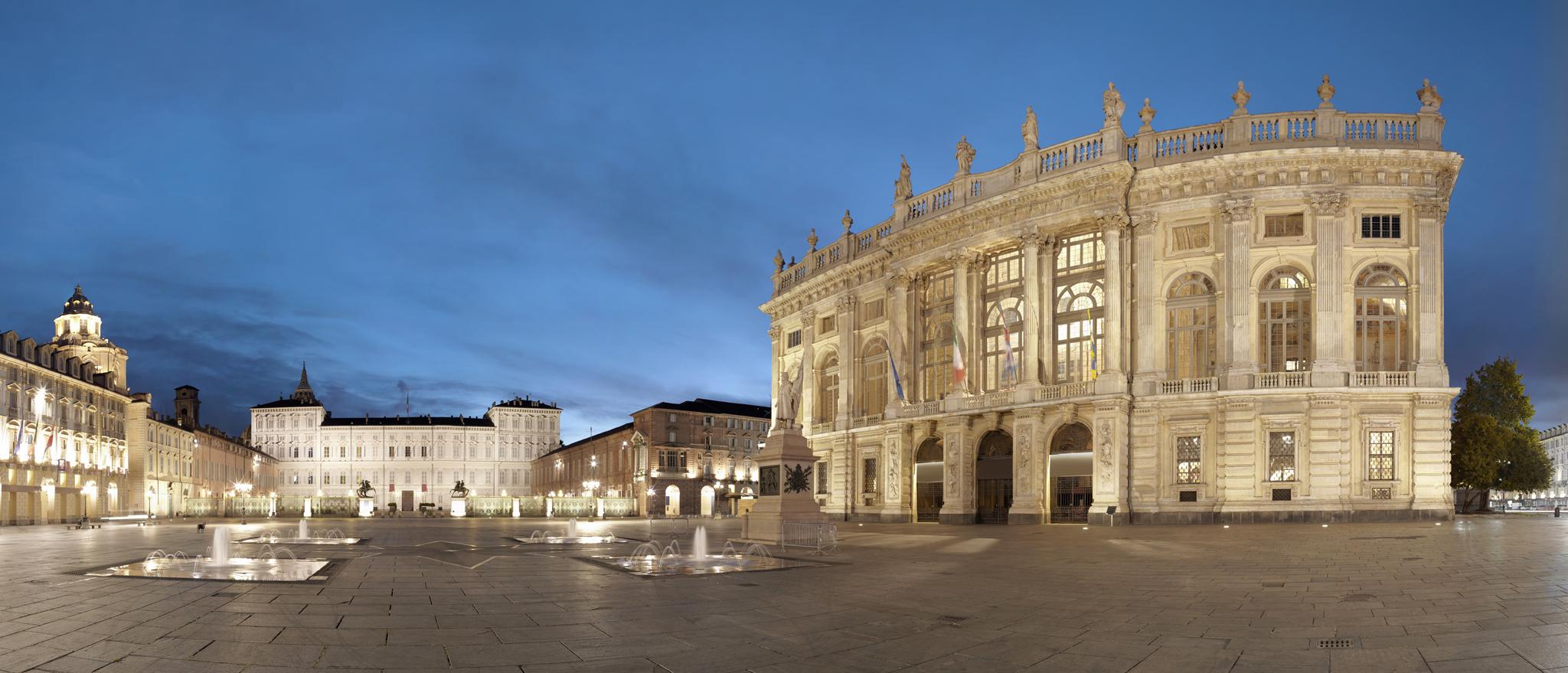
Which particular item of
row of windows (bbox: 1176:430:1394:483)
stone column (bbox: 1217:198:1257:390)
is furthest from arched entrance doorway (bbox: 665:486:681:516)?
stone column (bbox: 1217:198:1257:390)

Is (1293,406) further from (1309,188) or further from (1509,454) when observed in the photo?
(1509,454)

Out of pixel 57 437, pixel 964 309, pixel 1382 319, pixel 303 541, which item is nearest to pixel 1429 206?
pixel 1382 319

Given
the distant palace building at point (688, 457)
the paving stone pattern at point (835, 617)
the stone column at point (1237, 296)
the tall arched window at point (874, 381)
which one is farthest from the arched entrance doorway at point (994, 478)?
the distant palace building at point (688, 457)

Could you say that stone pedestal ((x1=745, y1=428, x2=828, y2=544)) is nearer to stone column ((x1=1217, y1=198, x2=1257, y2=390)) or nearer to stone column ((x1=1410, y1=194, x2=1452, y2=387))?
stone column ((x1=1217, y1=198, x2=1257, y2=390))

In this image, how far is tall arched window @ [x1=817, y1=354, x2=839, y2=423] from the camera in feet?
214


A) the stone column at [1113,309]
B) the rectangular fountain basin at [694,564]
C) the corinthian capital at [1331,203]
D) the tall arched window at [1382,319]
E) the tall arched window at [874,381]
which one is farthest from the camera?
the tall arched window at [874,381]

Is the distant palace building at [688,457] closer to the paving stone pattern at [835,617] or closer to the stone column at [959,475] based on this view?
the stone column at [959,475]

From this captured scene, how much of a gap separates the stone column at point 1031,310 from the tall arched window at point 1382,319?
1316cm

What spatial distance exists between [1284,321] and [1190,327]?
12.1 ft

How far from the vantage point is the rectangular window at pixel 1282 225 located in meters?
42.2

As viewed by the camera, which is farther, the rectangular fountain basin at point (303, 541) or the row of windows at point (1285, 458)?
the row of windows at point (1285, 458)

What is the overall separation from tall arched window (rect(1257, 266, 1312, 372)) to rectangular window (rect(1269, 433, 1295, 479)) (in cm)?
283

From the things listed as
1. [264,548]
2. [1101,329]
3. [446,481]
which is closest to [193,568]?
[264,548]

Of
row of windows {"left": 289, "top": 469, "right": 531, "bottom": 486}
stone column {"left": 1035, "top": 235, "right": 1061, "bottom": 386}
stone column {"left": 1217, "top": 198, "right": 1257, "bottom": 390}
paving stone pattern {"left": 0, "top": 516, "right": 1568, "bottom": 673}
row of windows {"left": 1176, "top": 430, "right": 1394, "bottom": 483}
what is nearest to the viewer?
paving stone pattern {"left": 0, "top": 516, "right": 1568, "bottom": 673}
